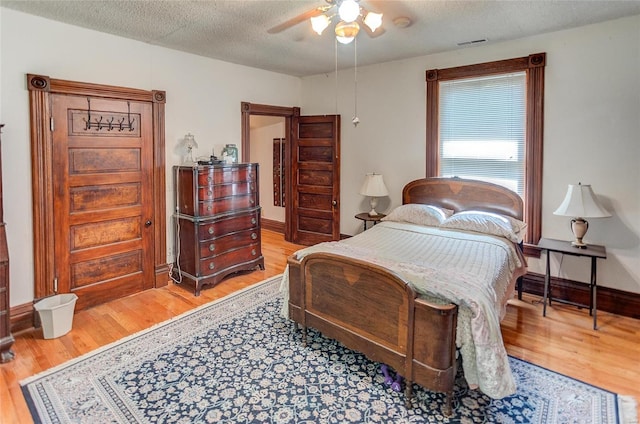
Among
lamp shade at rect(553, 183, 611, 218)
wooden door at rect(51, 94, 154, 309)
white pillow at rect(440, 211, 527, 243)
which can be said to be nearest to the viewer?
lamp shade at rect(553, 183, 611, 218)

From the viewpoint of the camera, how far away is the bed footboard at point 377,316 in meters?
2.13

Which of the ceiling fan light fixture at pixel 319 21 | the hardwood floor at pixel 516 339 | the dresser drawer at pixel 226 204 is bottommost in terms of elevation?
the hardwood floor at pixel 516 339

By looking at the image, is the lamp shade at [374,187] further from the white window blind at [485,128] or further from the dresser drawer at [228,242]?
the dresser drawer at [228,242]

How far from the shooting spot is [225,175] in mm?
4242

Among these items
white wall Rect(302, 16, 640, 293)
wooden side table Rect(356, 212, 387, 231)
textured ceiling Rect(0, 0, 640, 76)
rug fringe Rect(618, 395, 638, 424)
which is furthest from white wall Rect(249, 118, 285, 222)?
rug fringe Rect(618, 395, 638, 424)

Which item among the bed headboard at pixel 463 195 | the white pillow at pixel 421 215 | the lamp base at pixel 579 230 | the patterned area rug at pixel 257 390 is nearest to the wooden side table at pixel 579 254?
the lamp base at pixel 579 230

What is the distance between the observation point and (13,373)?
258cm

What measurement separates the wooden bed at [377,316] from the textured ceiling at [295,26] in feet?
6.63

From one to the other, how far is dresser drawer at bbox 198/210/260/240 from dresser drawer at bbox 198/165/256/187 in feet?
1.37

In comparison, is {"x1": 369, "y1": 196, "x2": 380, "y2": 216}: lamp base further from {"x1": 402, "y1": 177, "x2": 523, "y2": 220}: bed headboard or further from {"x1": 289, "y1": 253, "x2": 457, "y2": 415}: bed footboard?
{"x1": 289, "y1": 253, "x2": 457, "y2": 415}: bed footboard

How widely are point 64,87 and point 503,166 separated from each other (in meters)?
4.40

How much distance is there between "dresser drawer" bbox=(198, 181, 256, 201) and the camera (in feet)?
13.3

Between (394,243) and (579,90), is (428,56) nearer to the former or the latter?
(579,90)

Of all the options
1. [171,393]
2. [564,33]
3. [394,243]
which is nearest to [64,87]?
[171,393]
